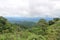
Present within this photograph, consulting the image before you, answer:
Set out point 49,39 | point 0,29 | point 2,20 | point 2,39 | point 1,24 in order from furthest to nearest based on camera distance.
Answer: point 2,20, point 1,24, point 0,29, point 49,39, point 2,39

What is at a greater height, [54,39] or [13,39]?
[13,39]

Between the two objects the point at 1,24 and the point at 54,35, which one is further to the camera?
the point at 1,24

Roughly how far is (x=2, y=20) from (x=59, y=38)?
1443 centimetres

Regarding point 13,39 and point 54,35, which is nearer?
point 13,39

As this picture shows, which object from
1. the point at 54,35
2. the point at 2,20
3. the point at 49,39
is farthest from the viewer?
the point at 2,20

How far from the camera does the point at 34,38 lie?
56.0ft

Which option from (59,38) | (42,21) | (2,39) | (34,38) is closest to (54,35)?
(59,38)

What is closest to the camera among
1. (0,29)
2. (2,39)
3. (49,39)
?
(2,39)

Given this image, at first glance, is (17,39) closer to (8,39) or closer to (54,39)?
(8,39)

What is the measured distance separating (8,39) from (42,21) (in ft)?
63.7

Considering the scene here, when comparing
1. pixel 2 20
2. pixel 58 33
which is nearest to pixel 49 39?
pixel 58 33

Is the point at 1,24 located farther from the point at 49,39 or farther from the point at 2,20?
the point at 49,39

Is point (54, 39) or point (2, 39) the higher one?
point (2, 39)

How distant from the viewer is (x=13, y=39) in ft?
57.3
